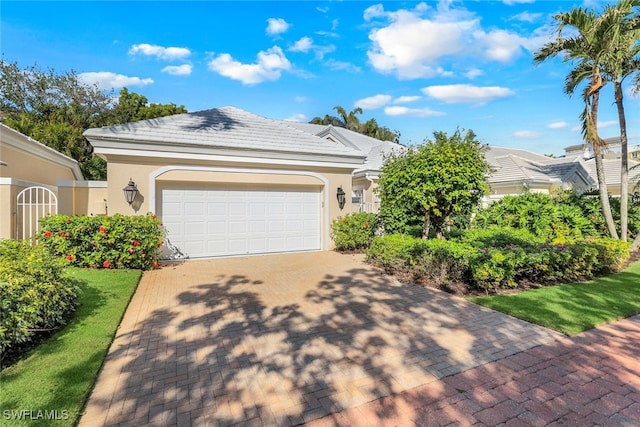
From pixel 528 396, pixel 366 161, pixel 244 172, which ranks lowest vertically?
pixel 528 396

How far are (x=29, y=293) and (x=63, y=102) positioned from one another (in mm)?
35160

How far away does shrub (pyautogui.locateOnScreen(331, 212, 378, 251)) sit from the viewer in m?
11.5

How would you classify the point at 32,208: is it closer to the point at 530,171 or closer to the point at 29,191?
the point at 29,191

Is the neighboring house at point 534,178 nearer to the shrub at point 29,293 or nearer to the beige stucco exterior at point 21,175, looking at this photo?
the shrub at point 29,293

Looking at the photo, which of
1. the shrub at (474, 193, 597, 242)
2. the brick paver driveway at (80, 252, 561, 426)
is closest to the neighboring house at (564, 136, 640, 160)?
the shrub at (474, 193, 597, 242)

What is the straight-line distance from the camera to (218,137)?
1051 centimetres

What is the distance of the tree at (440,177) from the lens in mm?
7961

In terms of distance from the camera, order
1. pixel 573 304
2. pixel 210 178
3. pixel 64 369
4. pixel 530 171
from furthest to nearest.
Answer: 1. pixel 530 171
2. pixel 210 178
3. pixel 573 304
4. pixel 64 369

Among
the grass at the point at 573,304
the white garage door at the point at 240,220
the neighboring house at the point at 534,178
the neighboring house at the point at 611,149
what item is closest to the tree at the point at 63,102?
the white garage door at the point at 240,220

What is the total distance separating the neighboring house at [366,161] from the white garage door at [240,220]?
7.34ft

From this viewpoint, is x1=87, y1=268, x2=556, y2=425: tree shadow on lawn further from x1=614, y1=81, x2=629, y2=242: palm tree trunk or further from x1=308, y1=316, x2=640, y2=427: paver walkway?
x1=614, y1=81, x2=629, y2=242: palm tree trunk

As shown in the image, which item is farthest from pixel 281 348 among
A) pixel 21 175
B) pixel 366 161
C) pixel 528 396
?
pixel 366 161

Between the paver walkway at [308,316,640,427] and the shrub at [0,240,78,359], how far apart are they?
3.56 metres

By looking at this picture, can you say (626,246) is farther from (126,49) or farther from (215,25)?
(126,49)
